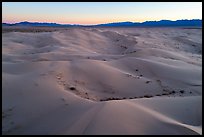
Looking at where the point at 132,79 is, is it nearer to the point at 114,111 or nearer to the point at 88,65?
the point at 88,65

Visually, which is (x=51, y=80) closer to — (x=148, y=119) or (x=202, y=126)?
(x=148, y=119)

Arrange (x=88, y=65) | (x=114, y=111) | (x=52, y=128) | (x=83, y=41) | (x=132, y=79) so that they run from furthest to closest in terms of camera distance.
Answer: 1. (x=83, y=41)
2. (x=88, y=65)
3. (x=132, y=79)
4. (x=114, y=111)
5. (x=52, y=128)

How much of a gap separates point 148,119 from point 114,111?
58 centimetres

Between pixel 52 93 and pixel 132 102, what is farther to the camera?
pixel 52 93

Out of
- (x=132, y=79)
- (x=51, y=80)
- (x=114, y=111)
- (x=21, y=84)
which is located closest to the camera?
(x=114, y=111)

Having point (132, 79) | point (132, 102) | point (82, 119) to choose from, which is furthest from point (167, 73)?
point (82, 119)

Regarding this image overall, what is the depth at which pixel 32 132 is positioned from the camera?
4125 mm

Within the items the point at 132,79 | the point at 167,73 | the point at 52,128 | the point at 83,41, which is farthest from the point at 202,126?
the point at 83,41

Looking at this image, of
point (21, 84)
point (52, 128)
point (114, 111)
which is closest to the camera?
point (52, 128)

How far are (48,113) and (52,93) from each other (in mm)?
988

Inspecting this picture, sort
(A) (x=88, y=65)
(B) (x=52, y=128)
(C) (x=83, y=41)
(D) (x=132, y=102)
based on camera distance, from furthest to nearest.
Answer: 1. (C) (x=83, y=41)
2. (A) (x=88, y=65)
3. (D) (x=132, y=102)
4. (B) (x=52, y=128)

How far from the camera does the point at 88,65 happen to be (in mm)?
8406

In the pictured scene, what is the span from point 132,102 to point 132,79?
8.83 ft

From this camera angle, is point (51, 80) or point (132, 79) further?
point (132, 79)
